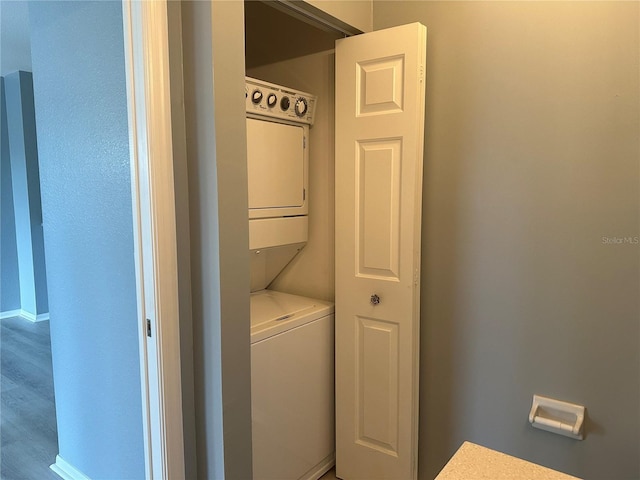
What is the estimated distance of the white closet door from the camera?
1778 millimetres

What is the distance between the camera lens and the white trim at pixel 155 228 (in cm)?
132

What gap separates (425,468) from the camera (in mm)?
2027

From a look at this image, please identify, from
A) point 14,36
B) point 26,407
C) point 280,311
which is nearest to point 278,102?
point 280,311

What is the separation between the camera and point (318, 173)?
7.27ft

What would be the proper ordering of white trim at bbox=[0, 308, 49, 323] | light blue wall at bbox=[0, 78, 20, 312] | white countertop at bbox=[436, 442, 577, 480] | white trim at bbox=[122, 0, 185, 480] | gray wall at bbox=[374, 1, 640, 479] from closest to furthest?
1. white countertop at bbox=[436, 442, 577, 480]
2. white trim at bbox=[122, 0, 185, 480]
3. gray wall at bbox=[374, 1, 640, 479]
4. light blue wall at bbox=[0, 78, 20, 312]
5. white trim at bbox=[0, 308, 49, 323]

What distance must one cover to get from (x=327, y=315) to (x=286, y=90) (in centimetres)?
101

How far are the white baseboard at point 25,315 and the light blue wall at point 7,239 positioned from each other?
0.13ft

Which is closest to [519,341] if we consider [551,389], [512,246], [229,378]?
[551,389]

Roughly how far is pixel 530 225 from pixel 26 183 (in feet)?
14.2

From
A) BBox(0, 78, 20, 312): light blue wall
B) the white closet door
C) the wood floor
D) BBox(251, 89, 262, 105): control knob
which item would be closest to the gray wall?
the white closet door

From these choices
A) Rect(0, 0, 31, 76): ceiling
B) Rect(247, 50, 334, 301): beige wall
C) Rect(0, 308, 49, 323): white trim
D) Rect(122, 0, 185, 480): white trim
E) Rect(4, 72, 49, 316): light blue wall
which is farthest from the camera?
Rect(0, 308, 49, 323): white trim

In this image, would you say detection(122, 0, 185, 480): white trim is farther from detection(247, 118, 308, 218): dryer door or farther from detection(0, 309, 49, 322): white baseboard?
detection(0, 309, 49, 322): white baseboard

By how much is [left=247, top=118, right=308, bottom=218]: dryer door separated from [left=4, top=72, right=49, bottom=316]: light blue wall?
10.8ft

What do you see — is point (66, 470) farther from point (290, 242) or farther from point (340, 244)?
point (340, 244)
